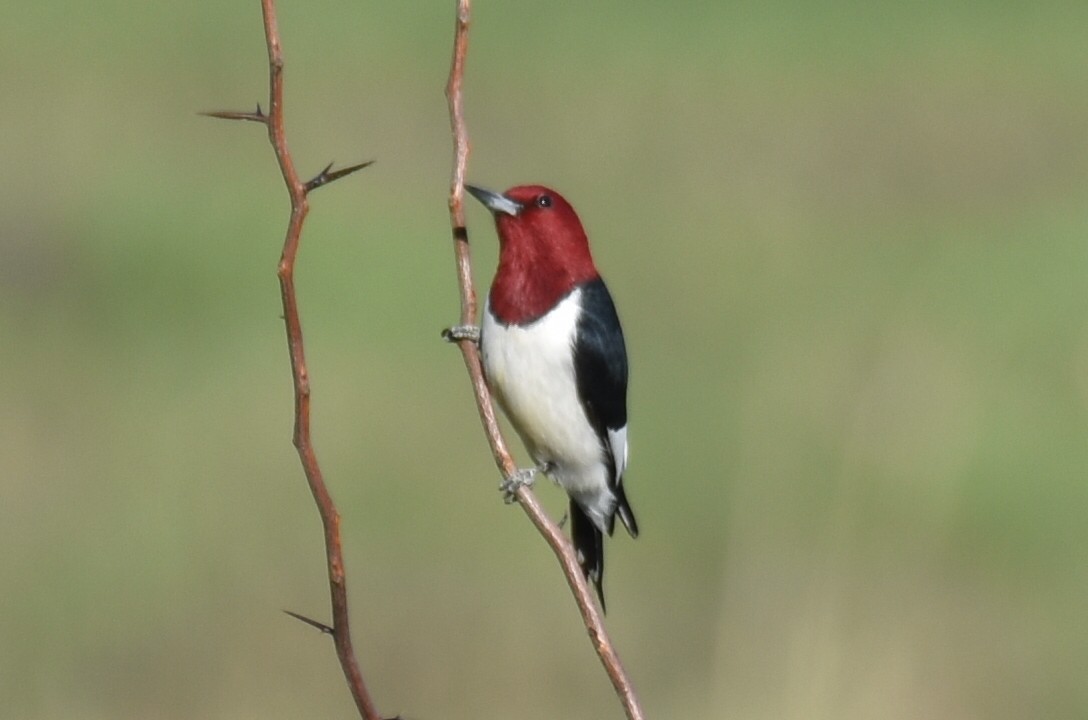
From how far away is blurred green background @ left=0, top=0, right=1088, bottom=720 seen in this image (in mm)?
7234

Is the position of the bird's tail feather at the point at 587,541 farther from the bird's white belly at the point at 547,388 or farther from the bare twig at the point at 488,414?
the bare twig at the point at 488,414

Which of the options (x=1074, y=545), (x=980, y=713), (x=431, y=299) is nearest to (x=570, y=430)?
(x=980, y=713)

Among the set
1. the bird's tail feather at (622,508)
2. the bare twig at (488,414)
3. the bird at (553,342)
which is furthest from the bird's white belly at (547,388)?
the bare twig at (488,414)

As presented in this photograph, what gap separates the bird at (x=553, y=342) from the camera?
14.8 feet

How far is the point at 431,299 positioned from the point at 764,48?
7967 millimetres

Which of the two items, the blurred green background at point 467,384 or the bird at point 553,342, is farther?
the blurred green background at point 467,384

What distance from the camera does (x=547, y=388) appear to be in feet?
15.3

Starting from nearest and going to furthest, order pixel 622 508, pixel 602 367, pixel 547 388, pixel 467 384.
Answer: pixel 547 388 < pixel 602 367 < pixel 622 508 < pixel 467 384

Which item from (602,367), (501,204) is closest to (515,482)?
(501,204)

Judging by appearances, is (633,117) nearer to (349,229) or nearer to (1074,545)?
(349,229)

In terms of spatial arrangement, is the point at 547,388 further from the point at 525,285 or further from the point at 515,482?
the point at 515,482

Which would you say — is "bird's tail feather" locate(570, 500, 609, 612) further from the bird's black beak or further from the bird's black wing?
the bird's black beak

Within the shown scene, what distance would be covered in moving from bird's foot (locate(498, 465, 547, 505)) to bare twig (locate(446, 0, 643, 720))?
0.01 meters

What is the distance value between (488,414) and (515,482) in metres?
0.15
